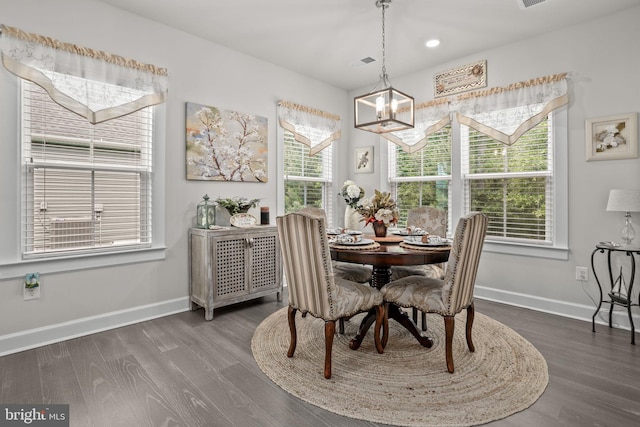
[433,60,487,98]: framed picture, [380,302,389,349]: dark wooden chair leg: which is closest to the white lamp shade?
[433,60,487,98]: framed picture

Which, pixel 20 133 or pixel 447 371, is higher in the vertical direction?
pixel 20 133

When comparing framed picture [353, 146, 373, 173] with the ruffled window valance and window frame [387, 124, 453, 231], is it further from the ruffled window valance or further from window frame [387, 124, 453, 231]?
the ruffled window valance

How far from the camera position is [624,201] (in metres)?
2.69

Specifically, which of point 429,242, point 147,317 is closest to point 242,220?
point 147,317

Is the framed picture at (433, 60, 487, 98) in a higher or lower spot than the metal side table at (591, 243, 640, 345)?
higher

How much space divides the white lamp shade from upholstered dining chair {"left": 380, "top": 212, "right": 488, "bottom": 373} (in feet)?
4.49

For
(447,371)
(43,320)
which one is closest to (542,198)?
(447,371)

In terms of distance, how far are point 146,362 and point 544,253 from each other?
3.67 meters

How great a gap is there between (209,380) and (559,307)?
3275 mm

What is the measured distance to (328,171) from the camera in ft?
16.1

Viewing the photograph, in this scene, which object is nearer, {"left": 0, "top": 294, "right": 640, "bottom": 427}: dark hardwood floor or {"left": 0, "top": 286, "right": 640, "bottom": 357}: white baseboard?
{"left": 0, "top": 294, "right": 640, "bottom": 427}: dark hardwood floor

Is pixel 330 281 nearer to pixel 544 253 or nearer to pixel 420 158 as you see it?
pixel 544 253

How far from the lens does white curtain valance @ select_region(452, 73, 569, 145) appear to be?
Result: 329cm

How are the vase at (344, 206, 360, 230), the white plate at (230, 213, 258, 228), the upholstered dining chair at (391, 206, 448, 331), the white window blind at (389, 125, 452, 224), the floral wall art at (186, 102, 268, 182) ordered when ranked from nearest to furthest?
1. the upholstered dining chair at (391, 206, 448, 331)
2. the floral wall art at (186, 102, 268, 182)
3. the white plate at (230, 213, 258, 228)
4. the white window blind at (389, 125, 452, 224)
5. the vase at (344, 206, 360, 230)
